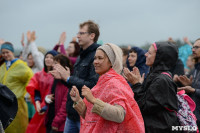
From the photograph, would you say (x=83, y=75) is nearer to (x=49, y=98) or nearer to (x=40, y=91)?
(x=49, y=98)

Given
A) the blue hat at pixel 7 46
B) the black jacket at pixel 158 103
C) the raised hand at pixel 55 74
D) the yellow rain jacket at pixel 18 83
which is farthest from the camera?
the blue hat at pixel 7 46

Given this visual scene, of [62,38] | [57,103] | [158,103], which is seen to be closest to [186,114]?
[158,103]

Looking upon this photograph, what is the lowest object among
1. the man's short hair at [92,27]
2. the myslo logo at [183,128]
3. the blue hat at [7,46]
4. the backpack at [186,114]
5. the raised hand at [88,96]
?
the myslo logo at [183,128]

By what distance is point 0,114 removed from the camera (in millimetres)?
3268

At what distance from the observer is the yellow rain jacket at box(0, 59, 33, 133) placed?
18.7ft

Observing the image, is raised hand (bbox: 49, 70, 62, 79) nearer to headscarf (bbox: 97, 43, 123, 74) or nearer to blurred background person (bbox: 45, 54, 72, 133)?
blurred background person (bbox: 45, 54, 72, 133)

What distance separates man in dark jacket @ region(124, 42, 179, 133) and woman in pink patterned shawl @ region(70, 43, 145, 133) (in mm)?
467

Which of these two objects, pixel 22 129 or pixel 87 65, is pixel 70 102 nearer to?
pixel 87 65

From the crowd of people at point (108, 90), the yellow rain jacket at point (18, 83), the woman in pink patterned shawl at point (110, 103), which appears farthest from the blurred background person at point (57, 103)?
the woman in pink patterned shawl at point (110, 103)

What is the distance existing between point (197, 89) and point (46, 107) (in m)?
2.78

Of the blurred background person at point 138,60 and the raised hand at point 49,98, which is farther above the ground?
the blurred background person at point 138,60

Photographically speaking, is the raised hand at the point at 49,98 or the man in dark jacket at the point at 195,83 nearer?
the man in dark jacket at the point at 195,83

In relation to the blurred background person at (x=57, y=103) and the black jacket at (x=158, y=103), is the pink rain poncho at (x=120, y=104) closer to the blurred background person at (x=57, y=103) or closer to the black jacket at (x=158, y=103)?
the black jacket at (x=158, y=103)

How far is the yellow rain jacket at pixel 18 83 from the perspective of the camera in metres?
5.71
